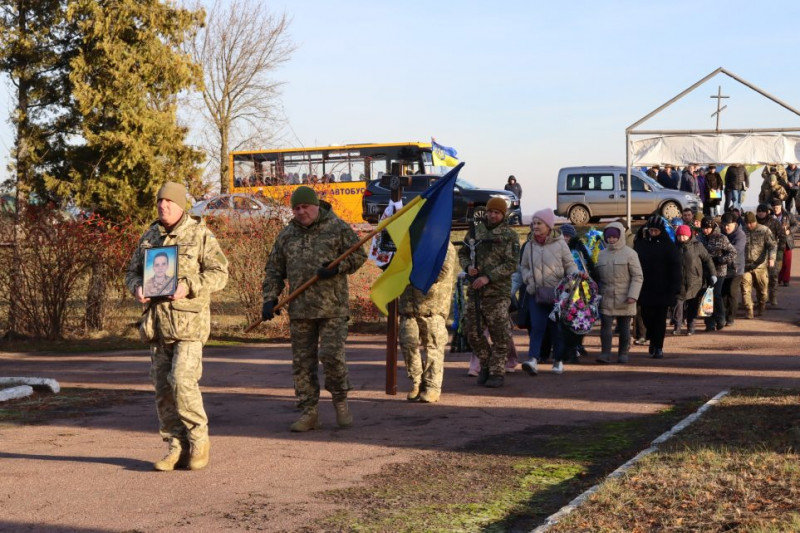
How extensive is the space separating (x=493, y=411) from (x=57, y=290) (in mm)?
9191

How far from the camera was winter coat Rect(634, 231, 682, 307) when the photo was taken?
13547 mm

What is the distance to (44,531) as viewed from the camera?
5.79 m

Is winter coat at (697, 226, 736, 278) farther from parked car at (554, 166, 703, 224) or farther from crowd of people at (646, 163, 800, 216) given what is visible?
parked car at (554, 166, 703, 224)

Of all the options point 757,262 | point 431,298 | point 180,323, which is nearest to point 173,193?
point 180,323

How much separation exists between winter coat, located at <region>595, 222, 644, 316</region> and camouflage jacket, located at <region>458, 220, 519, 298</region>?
8.36ft

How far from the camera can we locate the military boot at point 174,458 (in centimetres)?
728

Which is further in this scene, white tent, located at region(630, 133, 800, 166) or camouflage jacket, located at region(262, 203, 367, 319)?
white tent, located at region(630, 133, 800, 166)

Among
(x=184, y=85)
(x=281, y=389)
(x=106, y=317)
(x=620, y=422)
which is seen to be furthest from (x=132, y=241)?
(x=620, y=422)

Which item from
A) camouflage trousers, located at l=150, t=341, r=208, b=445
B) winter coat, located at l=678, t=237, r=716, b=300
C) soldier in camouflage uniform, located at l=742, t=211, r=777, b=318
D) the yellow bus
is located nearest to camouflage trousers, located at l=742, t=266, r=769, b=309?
soldier in camouflage uniform, located at l=742, t=211, r=777, b=318

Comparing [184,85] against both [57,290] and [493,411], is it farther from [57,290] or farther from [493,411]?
[493,411]

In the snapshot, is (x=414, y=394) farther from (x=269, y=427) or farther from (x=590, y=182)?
(x=590, y=182)

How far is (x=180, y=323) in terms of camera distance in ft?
23.7

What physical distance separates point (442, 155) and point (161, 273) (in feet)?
112

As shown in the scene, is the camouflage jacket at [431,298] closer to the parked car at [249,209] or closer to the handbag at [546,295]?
the handbag at [546,295]
